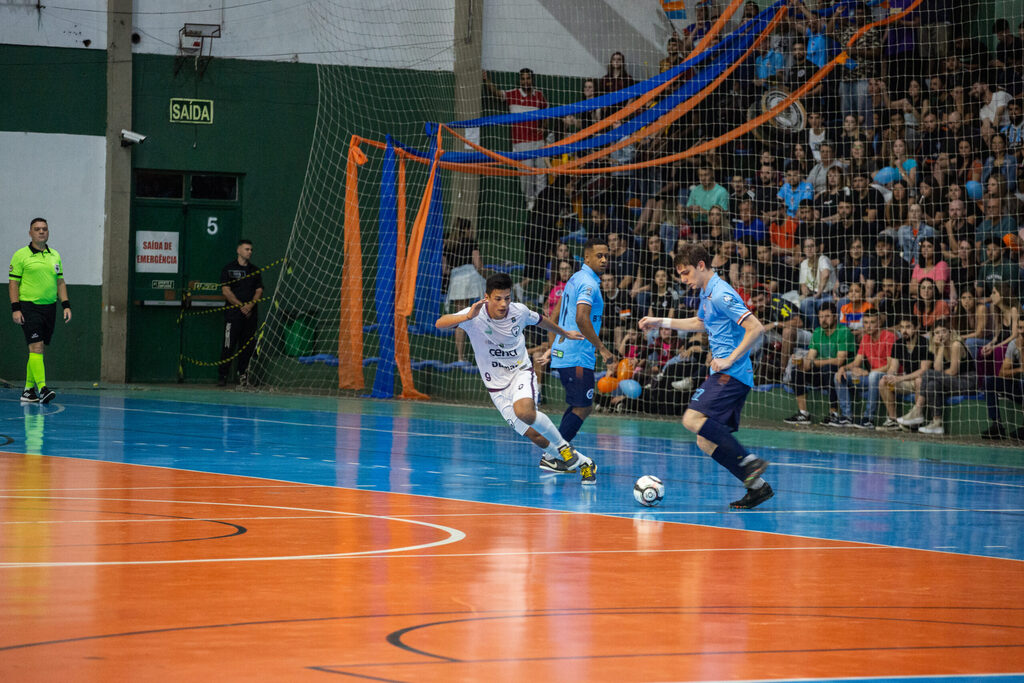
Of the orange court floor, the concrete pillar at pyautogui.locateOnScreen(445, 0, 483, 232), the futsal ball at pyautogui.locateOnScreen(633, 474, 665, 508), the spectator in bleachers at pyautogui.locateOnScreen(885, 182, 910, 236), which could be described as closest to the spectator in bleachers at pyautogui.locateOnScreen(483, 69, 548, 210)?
the concrete pillar at pyautogui.locateOnScreen(445, 0, 483, 232)

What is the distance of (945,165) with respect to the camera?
1850 cm

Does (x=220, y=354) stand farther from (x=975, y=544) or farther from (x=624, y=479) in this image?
(x=975, y=544)

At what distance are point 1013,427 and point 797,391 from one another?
2.91 metres

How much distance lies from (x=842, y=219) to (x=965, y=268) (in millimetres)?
2021

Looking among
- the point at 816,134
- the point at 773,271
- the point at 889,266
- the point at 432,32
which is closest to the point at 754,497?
the point at 889,266

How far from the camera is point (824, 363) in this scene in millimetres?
18156

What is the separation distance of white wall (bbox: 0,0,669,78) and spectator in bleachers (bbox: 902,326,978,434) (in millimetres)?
9537

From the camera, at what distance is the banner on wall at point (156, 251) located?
81.5 ft

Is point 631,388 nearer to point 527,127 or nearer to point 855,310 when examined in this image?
point 855,310

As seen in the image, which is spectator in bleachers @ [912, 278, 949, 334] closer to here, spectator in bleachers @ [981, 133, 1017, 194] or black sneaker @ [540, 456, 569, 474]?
spectator in bleachers @ [981, 133, 1017, 194]

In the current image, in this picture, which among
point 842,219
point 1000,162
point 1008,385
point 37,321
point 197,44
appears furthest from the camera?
point 197,44

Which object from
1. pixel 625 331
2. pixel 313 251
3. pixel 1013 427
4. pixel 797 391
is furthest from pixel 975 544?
pixel 313 251

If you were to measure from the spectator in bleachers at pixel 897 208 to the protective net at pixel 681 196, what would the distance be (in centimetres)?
3

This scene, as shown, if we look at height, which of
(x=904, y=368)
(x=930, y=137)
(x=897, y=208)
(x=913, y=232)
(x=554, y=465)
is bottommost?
(x=554, y=465)
